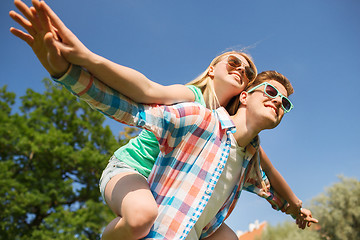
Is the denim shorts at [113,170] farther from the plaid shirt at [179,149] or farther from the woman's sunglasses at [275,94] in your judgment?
the woman's sunglasses at [275,94]

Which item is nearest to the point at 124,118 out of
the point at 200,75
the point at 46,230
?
the point at 200,75

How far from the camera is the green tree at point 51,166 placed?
457 inches

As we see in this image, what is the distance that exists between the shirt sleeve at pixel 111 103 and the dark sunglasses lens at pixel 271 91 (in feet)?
3.13

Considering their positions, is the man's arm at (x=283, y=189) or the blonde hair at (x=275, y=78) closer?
the blonde hair at (x=275, y=78)

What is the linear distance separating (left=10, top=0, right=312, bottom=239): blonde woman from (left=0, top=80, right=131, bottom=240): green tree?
409 inches

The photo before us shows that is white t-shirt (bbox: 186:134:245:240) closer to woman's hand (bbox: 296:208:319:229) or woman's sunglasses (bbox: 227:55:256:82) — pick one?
woman's sunglasses (bbox: 227:55:256:82)

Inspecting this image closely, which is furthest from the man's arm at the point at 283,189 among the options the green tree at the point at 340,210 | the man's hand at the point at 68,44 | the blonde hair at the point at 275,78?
the green tree at the point at 340,210

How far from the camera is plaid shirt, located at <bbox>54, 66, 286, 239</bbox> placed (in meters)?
1.54

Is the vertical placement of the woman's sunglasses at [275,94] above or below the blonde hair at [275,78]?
below

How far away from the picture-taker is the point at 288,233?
57.2 feet

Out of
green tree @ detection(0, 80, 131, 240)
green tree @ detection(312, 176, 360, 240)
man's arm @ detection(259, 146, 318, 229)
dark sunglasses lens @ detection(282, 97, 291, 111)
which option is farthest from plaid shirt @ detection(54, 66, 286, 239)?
green tree @ detection(312, 176, 360, 240)

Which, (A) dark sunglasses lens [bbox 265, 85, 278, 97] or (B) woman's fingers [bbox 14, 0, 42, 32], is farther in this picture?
(A) dark sunglasses lens [bbox 265, 85, 278, 97]

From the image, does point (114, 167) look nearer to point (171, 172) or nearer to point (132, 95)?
point (171, 172)

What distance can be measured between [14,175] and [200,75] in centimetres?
1316
